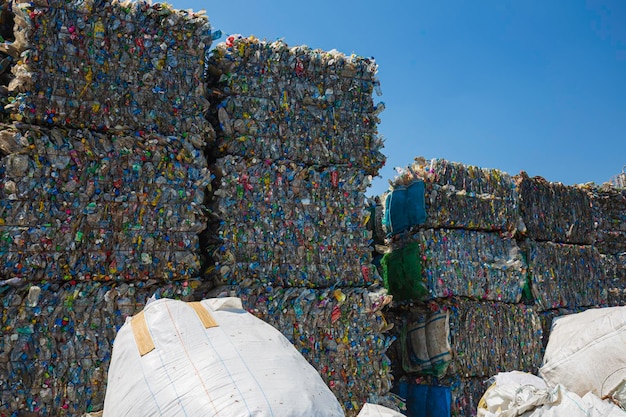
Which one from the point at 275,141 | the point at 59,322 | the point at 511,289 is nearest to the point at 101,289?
the point at 59,322

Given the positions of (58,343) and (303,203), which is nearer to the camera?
(58,343)

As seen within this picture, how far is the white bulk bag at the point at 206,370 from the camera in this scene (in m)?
2.48

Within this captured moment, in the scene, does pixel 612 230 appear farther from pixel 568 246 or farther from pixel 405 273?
pixel 405 273

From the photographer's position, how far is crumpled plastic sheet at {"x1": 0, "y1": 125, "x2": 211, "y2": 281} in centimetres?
353

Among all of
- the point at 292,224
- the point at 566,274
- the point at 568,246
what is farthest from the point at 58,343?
the point at 568,246

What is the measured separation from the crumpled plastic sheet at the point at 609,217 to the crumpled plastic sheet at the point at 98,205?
479cm

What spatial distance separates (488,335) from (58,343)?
3.69 m

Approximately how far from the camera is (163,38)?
402cm

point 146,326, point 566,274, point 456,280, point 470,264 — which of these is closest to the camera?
point 146,326

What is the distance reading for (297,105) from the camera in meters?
4.53

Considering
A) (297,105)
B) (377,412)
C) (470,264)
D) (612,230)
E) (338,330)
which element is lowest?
(377,412)

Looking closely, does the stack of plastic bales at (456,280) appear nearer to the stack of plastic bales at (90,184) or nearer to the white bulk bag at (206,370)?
the stack of plastic bales at (90,184)

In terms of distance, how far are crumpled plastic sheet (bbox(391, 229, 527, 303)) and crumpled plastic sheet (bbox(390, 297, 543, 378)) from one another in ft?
0.36

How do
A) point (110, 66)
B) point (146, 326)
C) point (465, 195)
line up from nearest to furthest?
point (146, 326) → point (110, 66) → point (465, 195)
